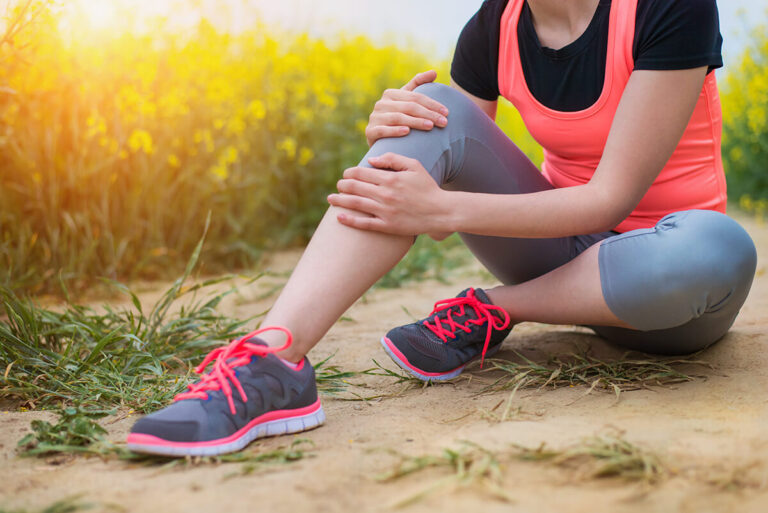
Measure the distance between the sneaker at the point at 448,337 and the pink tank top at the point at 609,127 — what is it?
0.37 meters

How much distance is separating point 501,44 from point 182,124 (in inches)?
69.7

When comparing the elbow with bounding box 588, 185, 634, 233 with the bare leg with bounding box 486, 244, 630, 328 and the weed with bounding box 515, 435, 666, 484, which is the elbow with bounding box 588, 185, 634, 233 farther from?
the weed with bounding box 515, 435, 666, 484

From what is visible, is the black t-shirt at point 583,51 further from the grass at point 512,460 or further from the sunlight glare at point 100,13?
the sunlight glare at point 100,13

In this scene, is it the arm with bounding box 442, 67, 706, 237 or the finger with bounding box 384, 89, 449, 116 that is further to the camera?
the finger with bounding box 384, 89, 449, 116

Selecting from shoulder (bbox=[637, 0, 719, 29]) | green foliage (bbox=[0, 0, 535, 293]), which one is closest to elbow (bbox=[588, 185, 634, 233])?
shoulder (bbox=[637, 0, 719, 29])

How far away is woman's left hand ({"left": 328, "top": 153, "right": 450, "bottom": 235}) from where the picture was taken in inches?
50.6

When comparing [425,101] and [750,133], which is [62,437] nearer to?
[425,101]

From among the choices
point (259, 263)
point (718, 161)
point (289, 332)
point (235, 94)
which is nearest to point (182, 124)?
point (235, 94)

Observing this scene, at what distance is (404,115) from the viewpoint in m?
1.38

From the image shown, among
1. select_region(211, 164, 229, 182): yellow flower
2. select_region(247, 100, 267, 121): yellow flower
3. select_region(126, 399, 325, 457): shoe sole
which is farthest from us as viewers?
select_region(247, 100, 267, 121): yellow flower

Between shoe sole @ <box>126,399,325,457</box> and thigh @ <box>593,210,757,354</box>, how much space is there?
0.63 meters

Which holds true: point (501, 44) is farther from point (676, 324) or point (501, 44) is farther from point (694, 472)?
point (694, 472)

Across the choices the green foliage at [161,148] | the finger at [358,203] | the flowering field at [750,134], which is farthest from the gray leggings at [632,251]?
the flowering field at [750,134]

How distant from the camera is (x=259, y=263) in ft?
10.1
